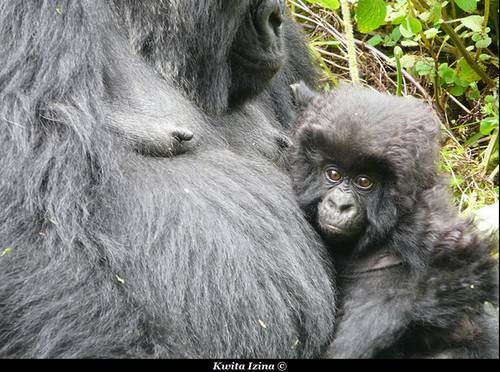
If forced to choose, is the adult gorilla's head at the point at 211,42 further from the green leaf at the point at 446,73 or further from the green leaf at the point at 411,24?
the green leaf at the point at 446,73

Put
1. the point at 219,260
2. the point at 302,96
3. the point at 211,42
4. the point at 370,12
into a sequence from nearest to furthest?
the point at 219,260
the point at 211,42
the point at 302,96
the point at 370,12

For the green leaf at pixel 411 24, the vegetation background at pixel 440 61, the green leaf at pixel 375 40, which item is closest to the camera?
the vegetation background at pixel 440 61

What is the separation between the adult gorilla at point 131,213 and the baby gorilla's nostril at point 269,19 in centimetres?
7

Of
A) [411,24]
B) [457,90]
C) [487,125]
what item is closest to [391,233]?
[487,125]

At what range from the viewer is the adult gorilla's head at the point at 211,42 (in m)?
2.88

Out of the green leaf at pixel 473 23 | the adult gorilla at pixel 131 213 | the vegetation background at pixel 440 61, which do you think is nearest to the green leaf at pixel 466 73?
the vegetation background at pixel 440 61

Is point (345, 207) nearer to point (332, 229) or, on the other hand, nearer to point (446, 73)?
point (332, 229)

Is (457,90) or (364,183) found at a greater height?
(364,183)

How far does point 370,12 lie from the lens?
3656mm

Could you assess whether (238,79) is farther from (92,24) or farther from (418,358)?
(418,358)

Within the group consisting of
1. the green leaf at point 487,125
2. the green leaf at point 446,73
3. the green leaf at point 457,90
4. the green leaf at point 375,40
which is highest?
the green leaf at point 487,125

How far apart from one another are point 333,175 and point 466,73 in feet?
6.10

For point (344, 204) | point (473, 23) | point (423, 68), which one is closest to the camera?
point (344, 204)

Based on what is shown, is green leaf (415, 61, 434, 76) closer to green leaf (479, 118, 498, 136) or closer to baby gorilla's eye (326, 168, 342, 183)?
green leaf (479, 118, 498, 136)
